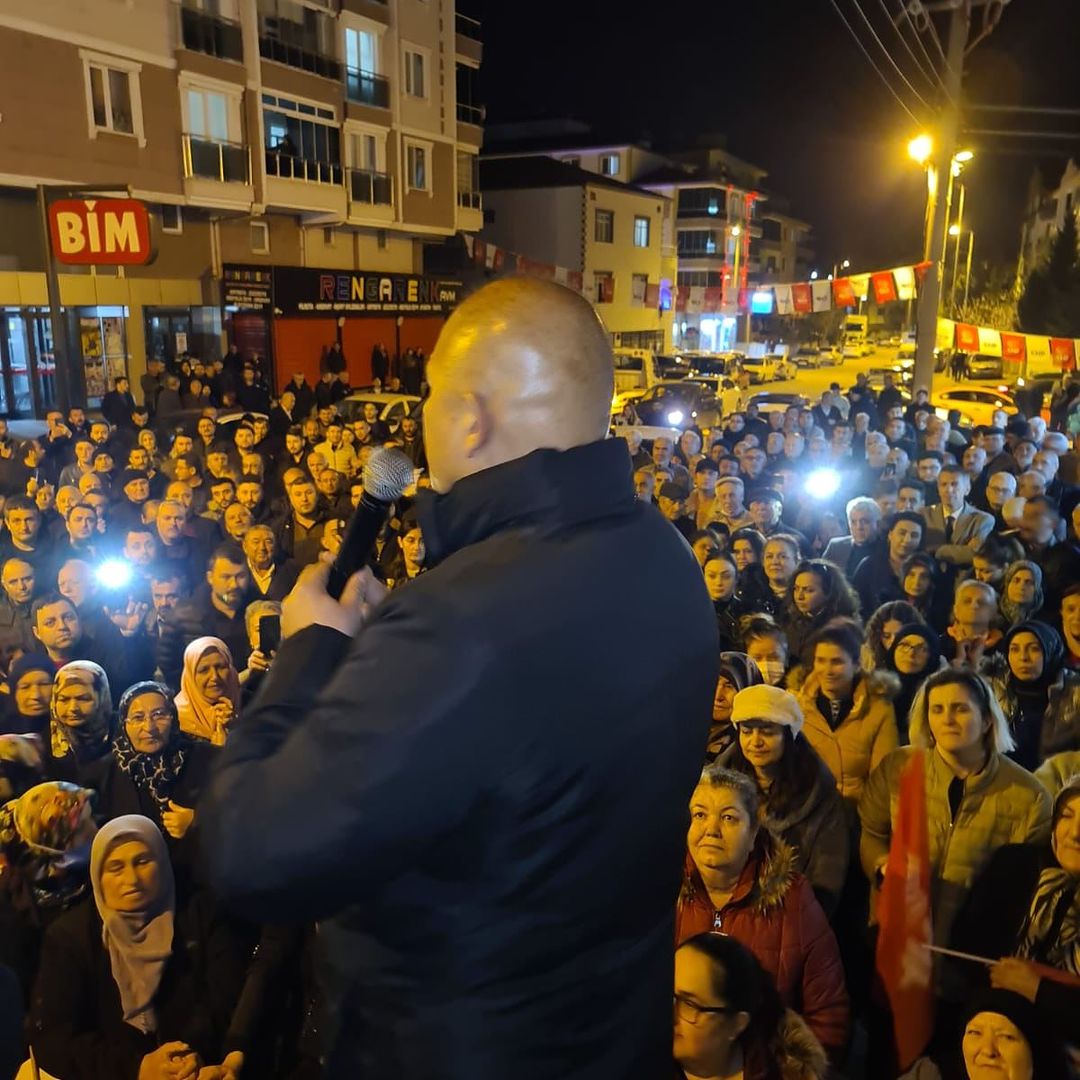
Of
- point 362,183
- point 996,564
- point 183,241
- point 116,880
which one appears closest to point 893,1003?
point 116,880

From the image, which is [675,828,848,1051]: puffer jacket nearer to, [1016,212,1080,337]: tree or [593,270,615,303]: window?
[1016,212,1080,337]: tree

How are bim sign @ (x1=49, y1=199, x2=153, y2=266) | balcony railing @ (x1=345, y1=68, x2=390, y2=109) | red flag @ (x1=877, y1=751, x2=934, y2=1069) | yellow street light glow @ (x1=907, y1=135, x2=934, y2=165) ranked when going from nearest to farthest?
red flag @ (x1=877, y1=751, x2=934, y2=1069) → bim sign @ (x1=49, y1=199, x2=153, y2=266) → yellow street light glow @ (x1=907, y1=135, x2=934, y2=165) → balcony railing @ (x1=345, y1=68, x2=390, y2=109)

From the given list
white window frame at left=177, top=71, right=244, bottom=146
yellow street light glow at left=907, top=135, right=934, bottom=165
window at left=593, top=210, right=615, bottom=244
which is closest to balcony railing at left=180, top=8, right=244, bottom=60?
white window frame at left=177, top=71, right=244, bottom=146

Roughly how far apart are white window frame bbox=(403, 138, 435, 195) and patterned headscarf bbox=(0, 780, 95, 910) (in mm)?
27804

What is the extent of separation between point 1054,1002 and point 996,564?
3.40m

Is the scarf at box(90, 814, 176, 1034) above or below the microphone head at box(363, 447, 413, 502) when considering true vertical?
below

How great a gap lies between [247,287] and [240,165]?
2886 millimetres

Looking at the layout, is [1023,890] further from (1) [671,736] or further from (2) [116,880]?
(2) [116,880]

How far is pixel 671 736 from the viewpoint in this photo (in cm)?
132

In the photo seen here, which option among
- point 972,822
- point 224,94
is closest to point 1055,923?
point 972,822

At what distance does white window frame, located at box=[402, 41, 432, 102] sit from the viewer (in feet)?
91.5

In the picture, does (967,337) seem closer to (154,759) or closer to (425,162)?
(154,759)

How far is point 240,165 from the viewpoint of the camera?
74.4ft

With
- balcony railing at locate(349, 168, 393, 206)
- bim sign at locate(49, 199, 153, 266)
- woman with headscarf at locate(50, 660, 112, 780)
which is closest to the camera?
woman with headscarf at locate(50, 660, 112, 780)
